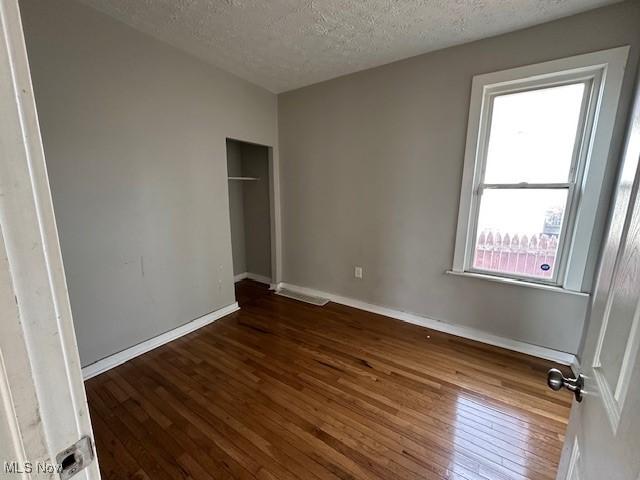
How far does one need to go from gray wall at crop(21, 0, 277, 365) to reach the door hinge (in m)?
1.90

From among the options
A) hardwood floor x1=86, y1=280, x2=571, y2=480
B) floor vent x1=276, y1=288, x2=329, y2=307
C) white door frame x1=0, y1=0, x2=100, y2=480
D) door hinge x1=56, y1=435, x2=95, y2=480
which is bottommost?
hardwood floor x1=86, y1=280, x2=571, y2=480

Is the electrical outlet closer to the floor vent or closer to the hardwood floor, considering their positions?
the floor vent

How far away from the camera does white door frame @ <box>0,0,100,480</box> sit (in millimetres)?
359

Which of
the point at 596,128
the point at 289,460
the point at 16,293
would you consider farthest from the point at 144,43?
the point at 596,128

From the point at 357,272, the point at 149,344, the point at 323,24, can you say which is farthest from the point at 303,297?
the point at 323,24

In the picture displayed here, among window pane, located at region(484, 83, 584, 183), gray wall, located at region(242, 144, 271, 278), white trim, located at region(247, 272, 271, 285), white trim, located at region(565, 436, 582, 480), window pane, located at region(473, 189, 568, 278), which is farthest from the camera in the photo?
white trim, located at region(247, 272, 271, 285)

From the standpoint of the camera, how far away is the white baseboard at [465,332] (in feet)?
7.21

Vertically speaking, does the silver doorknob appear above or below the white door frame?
below

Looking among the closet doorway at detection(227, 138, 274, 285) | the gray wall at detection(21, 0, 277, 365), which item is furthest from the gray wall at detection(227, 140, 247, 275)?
the gray wall at detection(21, 0, 277, 365)

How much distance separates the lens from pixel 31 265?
0.39 m

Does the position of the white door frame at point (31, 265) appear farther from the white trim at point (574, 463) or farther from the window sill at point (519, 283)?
the window sill at point (519, 283)

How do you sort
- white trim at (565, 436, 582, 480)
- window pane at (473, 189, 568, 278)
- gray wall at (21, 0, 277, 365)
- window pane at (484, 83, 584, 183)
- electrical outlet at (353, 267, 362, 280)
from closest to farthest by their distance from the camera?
white trim at (565, 436, 582, 480)
gray wall at (21, 0, 277, 365)
window pane at (484, 83, 584, 183)
window pane at (473, 189, 568, 278)
electrical outlet at (353, 267, 362, 280)

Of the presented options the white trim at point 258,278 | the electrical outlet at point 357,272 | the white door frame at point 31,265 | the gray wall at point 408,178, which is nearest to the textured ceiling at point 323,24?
the gray wall at point 408,178
